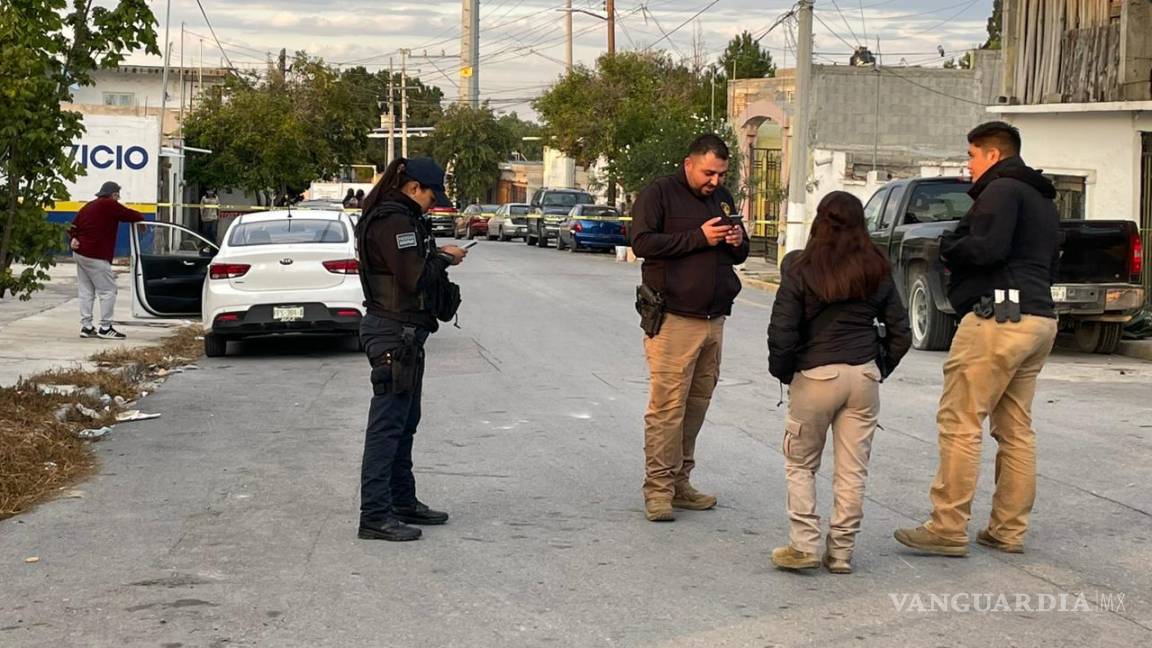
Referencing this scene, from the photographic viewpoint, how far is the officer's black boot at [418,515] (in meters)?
7.77

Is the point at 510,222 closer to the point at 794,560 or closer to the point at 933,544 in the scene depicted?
the point at 933,544

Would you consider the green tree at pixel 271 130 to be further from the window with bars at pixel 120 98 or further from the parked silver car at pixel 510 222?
the window with bars at pixel 120 98

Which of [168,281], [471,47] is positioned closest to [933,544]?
[168,281]

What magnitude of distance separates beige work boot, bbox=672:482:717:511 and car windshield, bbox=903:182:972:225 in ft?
36.4

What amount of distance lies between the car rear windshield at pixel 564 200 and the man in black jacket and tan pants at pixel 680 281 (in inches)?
1740

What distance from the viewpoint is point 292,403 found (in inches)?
501

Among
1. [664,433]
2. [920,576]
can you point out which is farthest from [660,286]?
[920,576]

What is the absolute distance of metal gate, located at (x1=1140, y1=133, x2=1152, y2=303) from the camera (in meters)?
20.7

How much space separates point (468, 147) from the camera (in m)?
87.7

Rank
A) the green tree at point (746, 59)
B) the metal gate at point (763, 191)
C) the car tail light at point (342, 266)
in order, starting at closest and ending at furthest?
the car tail light at point (342, 266)
the metal gate at point (763, 191)
the green tree at point (746, 59)

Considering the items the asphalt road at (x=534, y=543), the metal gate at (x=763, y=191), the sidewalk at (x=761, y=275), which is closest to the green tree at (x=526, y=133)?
the metal gate at (x=763, y=191)

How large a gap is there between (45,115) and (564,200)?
42.6 meters

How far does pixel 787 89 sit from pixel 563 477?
3736cm

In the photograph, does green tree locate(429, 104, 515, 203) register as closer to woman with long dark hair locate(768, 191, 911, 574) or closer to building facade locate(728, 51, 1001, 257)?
building facade locate(728, 51, 1001, 257)
